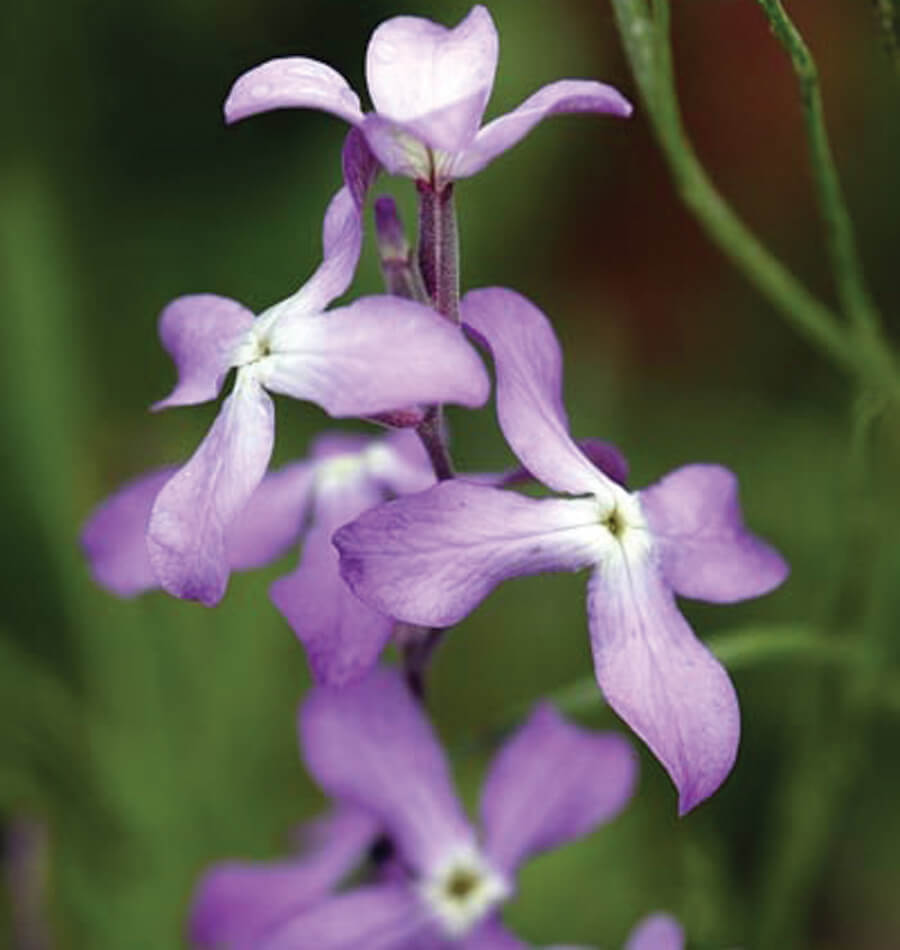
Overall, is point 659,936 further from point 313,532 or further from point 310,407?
point 310,407

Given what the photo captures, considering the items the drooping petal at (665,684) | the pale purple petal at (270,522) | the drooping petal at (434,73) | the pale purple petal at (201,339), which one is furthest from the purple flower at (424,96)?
the pale purple petal at (270,522)

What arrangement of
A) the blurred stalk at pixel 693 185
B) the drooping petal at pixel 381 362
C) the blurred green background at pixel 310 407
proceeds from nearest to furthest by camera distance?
1. the drooping petal at pixel 381 362
2. the blurred stalk at pixel 693 185
3. the blurred green background at pixel 310 407

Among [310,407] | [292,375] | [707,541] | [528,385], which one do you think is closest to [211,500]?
[292,375]

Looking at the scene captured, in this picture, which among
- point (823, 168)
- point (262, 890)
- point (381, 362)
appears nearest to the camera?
point (381, 362)

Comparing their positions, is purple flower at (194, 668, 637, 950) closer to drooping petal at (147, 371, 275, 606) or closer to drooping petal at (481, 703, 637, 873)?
drooping petal at (481, 703, 637, 873)

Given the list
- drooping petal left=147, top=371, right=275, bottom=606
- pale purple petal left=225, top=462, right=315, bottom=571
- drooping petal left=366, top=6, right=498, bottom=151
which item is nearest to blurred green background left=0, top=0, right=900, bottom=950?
pale purple petal left=225, top=462, right=315, bottom=571

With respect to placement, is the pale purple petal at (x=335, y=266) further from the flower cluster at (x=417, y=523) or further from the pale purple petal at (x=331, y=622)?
the pale purple petal at (x=331, y=622)

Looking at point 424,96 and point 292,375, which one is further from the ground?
point 424,96
